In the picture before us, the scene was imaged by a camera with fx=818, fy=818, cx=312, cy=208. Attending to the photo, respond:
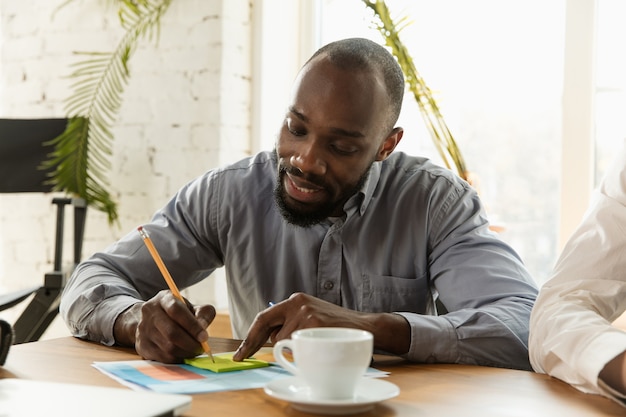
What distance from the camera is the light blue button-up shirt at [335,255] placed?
4.64 ft

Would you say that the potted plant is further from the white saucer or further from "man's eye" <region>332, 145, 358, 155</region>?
the white saucer

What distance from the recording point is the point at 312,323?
1.12m

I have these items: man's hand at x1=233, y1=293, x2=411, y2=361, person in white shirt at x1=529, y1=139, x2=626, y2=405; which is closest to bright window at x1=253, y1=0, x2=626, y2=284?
person in white shirt at x1=529, y1=139, x2=626, y2=405

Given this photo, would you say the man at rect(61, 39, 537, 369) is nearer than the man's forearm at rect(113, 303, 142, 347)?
No

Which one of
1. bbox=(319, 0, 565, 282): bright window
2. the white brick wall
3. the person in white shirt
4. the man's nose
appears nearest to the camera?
the person in white shirt

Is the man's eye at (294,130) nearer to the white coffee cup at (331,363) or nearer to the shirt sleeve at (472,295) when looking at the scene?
the shirt sleeve at (472,295)

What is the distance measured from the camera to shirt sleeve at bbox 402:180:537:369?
122 centimetres

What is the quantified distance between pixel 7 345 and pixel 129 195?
192cm

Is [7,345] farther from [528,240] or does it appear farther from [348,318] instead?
[528,240]

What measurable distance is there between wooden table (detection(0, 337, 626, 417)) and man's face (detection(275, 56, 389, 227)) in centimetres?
39

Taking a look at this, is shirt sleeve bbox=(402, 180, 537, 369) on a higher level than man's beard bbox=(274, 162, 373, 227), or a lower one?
lower

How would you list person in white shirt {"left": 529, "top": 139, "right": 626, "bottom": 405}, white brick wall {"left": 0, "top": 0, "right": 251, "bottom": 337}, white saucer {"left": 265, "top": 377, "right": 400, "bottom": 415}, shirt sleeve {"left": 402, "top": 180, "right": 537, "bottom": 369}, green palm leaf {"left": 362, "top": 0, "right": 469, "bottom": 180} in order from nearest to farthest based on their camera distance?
white saucer {"left": 265, "top": 377, "right": 400, "bottom": 415}
person in white shirt {"left": 529, "top": 139, "right": 626, "bottom": 405}
shirt sleeve {"left": 402, "top": 180, "right": 537, "bottom": 369}
green palm leaf {"left": 362, "top": 0, "right": 469, "bottom": 180}
white brick wall {"left": 0, "top": 0, "right": 251, "bottom": 337}

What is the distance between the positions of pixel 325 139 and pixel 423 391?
2.09ft

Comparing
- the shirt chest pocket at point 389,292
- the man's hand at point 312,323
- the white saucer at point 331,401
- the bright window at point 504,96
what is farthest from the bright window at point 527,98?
the white saucer at point 331,401
